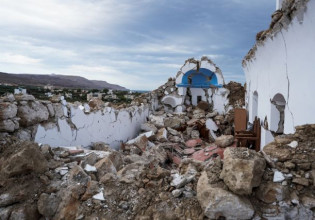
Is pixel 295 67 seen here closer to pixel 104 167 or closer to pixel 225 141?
pixel 104 167

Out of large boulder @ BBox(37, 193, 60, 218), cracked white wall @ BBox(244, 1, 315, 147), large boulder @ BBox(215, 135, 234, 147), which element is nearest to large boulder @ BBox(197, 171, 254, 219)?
cracked white wall @ BBox(244, 1, 315, 147)

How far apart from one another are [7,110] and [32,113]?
491 mm

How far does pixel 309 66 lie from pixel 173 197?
8.14ft

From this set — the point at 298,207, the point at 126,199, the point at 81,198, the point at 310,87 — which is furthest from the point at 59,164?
the point at 310,87

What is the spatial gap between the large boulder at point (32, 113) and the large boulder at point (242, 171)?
12.1 ft

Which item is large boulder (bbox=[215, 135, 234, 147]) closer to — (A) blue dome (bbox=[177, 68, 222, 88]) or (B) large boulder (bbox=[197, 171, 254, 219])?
(B) large boulder (bbox=[197, 171, 254, 219])

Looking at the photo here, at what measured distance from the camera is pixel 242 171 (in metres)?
2.77

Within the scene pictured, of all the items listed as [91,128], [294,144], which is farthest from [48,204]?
[294,144]

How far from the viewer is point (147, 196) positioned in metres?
3.17

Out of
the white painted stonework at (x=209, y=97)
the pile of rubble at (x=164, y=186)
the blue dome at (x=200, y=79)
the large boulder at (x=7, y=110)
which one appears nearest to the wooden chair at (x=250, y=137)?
the pile of rubble at (x=164, y=186)

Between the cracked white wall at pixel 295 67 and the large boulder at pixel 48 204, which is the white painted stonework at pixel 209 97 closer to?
the cracked white wall at pixel 295 67

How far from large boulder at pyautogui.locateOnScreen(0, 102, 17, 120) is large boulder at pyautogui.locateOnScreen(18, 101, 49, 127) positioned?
0.17 metres

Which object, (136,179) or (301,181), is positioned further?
(136,179)

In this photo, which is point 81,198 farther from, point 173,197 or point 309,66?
point 309,66
